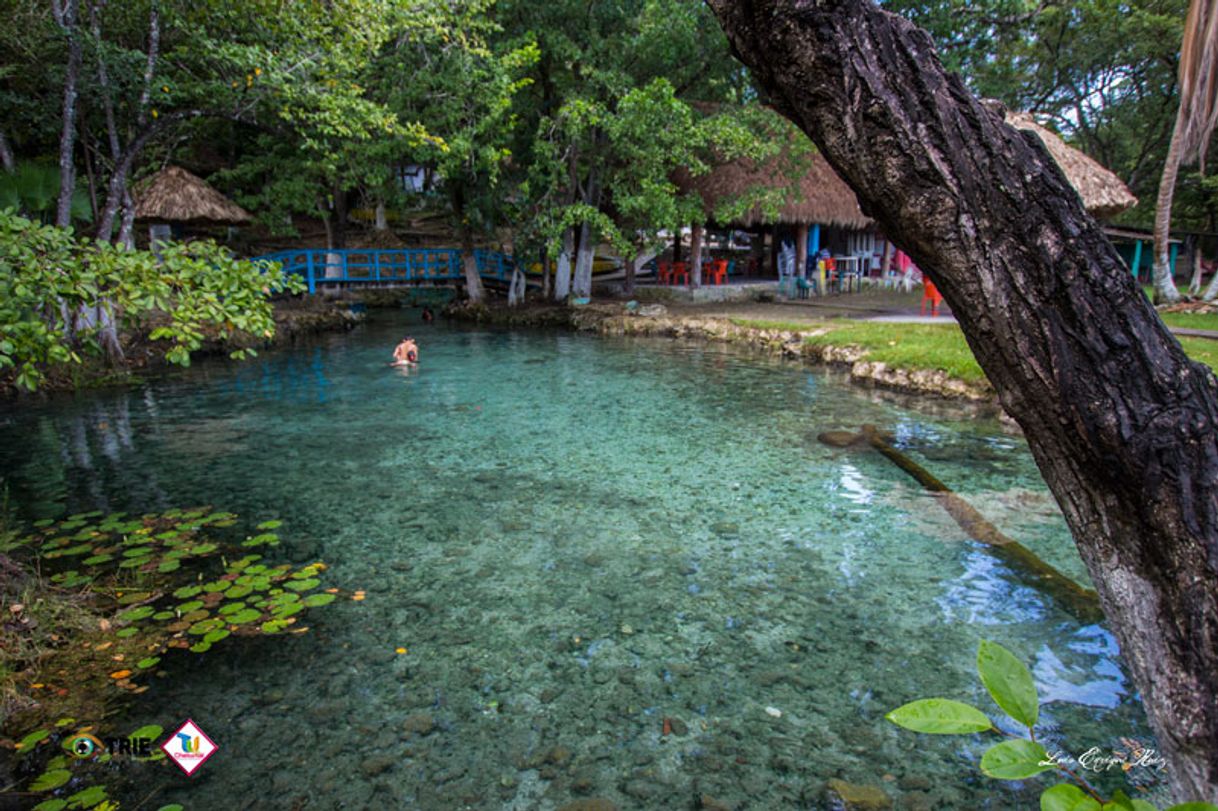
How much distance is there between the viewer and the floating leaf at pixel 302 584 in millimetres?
4730

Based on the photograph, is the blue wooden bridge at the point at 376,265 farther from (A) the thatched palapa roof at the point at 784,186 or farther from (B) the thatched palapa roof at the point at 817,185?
(B) the thatched palapa roof at the point at 817,185

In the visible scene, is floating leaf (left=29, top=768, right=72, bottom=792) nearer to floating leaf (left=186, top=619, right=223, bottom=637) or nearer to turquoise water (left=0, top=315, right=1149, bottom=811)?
turquoise water (left=0, top=315, right=1149, bottom=811)

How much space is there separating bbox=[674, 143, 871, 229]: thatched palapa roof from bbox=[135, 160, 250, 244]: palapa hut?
11.4 metres

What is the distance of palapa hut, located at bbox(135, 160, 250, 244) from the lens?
15953mm

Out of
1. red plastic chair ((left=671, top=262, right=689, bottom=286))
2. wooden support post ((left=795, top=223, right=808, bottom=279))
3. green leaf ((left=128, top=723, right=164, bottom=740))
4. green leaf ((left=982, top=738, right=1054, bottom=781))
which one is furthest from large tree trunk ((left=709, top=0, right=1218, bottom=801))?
wooden support post ((left=795, top=223, right=808, bottom=279))

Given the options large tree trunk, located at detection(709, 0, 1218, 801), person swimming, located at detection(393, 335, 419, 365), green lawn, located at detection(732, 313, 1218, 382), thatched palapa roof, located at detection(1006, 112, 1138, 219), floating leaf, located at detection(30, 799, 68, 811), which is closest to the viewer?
large tree trunk, located at detection(709, 0, 1218, 801)

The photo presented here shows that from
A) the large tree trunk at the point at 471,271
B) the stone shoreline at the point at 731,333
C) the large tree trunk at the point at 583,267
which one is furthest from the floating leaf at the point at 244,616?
the large tree trunk at the point at 471,271

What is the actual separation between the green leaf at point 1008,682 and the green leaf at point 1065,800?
11cm

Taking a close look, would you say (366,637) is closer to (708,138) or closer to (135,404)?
(135,404)

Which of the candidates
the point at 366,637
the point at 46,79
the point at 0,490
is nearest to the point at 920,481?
the point at 366,637

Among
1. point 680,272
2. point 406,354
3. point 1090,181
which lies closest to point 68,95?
point 406,354

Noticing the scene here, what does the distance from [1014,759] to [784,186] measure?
731 inches

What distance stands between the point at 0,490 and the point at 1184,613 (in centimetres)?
830

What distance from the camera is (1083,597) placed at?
15.3ft
